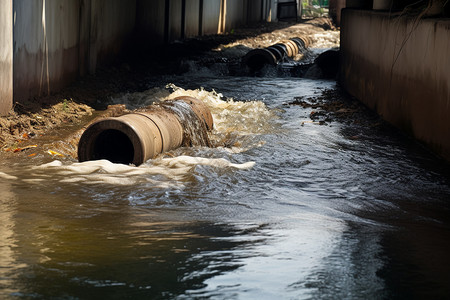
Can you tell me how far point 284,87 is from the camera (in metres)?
15.1

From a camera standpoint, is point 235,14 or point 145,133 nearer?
point 145,133

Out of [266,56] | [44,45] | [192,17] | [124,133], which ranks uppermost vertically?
[192,17]

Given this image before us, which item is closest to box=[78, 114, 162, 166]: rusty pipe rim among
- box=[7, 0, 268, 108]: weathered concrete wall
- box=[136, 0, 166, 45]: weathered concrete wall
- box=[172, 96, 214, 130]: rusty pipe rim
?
box=[172, 96, 214, 130]: rusty pipe rim

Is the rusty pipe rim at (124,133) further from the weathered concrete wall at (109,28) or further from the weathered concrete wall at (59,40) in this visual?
the weathered concrete wall at (109,28)

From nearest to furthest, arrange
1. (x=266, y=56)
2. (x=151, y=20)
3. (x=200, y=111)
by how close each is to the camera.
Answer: (x=200, y=111)
(x=151, y=20)
(x=266, y=56)


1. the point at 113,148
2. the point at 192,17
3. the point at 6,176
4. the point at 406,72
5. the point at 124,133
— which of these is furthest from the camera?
the point at 192,17

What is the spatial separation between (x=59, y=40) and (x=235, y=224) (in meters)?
6.84

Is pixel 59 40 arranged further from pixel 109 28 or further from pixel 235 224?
pixel 235 224

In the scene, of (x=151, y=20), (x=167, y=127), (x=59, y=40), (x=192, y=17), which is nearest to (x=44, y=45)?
(x=59, y=40)

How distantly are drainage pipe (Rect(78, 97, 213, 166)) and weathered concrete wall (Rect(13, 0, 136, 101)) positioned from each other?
2123mm

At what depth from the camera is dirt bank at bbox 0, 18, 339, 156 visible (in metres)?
8.02

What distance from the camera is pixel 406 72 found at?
939 centimetres

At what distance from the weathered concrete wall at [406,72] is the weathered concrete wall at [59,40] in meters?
5.22

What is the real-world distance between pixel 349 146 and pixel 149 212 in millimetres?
4012
